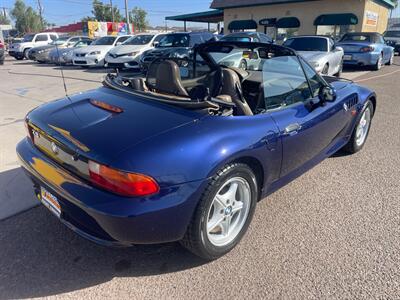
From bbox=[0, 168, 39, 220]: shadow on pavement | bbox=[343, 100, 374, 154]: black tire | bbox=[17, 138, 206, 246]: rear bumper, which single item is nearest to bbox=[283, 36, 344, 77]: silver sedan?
bbox=[343, 100, 374, 154]: black tire

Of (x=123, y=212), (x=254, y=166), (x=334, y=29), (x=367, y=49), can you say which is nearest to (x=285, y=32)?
(x=334, y=29)

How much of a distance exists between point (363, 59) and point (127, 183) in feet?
41.5

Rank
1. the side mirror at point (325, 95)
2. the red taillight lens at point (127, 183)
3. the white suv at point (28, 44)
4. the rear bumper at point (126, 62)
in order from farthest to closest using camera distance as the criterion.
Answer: the white suv at point (28, 44)
the rear bumper at point (126, 62)
the side mirror at point (325, 95)
the red taillight lens at point (127, 183)

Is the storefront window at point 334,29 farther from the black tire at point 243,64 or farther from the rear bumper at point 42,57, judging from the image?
the black tire at point 243,64

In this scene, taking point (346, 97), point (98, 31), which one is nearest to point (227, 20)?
point (98, 31)

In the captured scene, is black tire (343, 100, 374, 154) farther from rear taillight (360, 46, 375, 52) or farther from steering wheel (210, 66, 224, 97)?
rear taillight (360, 46, 375, 52)

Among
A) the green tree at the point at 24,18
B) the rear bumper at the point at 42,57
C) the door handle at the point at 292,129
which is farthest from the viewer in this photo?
the green tree at the point at 24,18

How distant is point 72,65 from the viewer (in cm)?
A: 1680

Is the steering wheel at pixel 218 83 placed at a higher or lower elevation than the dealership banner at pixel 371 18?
lower

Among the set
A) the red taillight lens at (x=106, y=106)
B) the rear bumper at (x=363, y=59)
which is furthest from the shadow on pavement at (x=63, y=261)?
the rear bumper at (x=363, y=59)

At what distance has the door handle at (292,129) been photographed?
2.69 metres

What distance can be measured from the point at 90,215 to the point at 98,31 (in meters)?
35.9

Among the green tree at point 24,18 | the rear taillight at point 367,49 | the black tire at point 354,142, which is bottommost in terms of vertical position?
the black tire at point 354,142

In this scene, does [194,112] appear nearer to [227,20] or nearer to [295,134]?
[295,134]
